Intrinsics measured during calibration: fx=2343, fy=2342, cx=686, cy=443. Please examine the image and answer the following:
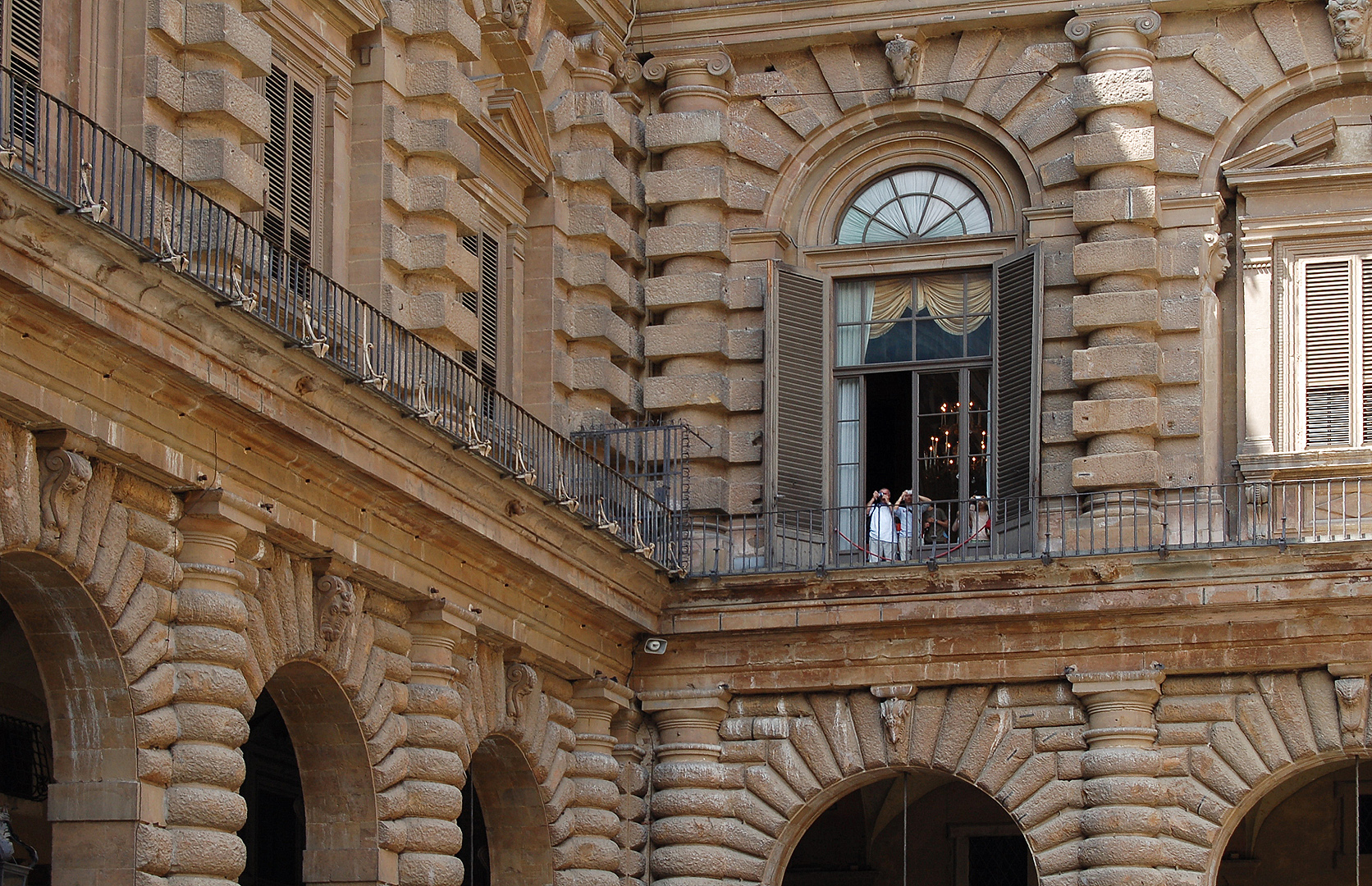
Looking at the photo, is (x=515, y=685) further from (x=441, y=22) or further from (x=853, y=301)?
(x=853, y=301)

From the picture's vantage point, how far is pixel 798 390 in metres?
23.6

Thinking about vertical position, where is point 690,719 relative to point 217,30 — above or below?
below

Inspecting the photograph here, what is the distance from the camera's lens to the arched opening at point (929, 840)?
2720 cm

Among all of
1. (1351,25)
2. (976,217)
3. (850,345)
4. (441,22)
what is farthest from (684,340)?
(1351,25)

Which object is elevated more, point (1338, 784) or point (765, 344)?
point (765, 344)

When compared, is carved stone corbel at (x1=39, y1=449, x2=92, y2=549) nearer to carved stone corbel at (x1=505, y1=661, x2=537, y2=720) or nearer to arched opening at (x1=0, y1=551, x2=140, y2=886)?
arched opening at (x1=0, y1=551, x2=140, y2=886)

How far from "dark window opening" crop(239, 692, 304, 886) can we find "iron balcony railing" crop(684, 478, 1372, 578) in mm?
4715

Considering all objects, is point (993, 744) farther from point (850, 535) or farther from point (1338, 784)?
point (1338, 784)

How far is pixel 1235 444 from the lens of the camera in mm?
22562

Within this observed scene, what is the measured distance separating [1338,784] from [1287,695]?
20.0 feet

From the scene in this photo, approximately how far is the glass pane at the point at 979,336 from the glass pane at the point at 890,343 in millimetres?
648

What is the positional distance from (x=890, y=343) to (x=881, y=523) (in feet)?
6.79

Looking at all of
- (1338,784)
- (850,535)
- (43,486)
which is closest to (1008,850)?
(1338,784)

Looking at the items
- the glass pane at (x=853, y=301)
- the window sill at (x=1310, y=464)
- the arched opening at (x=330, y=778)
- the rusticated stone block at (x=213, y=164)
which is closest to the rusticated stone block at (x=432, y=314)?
the rusticated stone block at (x=213, y=164)
